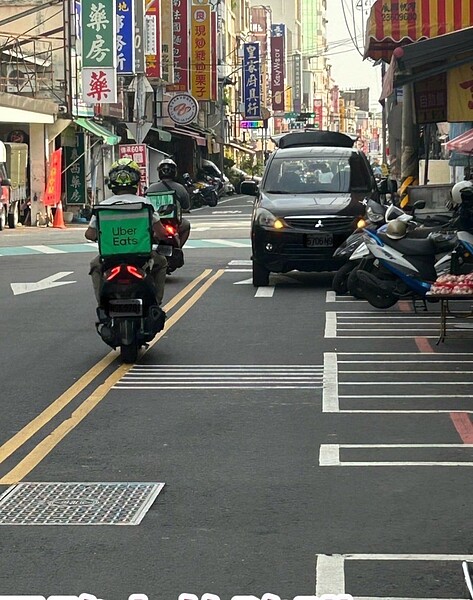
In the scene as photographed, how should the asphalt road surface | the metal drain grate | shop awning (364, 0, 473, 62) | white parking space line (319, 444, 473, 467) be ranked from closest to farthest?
the asphalt road surface
the metal drain grate
white parking space line (319, 444, 473, 467)
shop awning (364, 0, 473, 62)

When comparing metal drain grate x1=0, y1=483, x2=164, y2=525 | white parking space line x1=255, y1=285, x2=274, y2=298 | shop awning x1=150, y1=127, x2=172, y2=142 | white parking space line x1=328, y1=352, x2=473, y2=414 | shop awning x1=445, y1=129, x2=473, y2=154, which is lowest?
metal drain grate x1=0, y1=483, x2=164, y2=525

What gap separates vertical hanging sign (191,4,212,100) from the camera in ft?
206

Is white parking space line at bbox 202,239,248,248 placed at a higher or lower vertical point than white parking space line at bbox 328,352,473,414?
higher

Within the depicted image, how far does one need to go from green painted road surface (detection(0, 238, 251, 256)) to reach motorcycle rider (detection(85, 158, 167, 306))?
13.8 meters

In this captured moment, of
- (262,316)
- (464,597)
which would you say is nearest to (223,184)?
(262,316)

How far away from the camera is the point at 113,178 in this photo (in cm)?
1189

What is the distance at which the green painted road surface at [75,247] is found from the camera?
26016 millimetres

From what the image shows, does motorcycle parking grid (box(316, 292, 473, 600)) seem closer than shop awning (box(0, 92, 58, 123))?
Yes

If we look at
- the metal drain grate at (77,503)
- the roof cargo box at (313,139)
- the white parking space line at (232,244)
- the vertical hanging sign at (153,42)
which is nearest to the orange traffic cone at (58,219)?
the roof cargo box at (313,139)

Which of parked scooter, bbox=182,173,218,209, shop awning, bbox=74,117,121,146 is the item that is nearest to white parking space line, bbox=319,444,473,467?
shop awning, bbox=74,117,121,146

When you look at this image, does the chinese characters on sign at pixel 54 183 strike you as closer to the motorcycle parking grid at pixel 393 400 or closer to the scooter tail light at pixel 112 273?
the motorcycle parking grid at pixel 393 400

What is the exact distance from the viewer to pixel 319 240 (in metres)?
17.7

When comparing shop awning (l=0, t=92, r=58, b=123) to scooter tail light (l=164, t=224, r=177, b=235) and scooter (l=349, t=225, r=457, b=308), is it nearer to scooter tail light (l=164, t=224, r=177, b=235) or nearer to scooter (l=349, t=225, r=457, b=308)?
scooter tail light (l=164, t=224, r=177, b=235)

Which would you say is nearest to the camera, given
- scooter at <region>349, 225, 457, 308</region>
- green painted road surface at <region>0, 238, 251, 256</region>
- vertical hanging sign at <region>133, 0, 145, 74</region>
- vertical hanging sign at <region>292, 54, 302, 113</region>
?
scooter at <region>349, 225, 457, 308</region>
